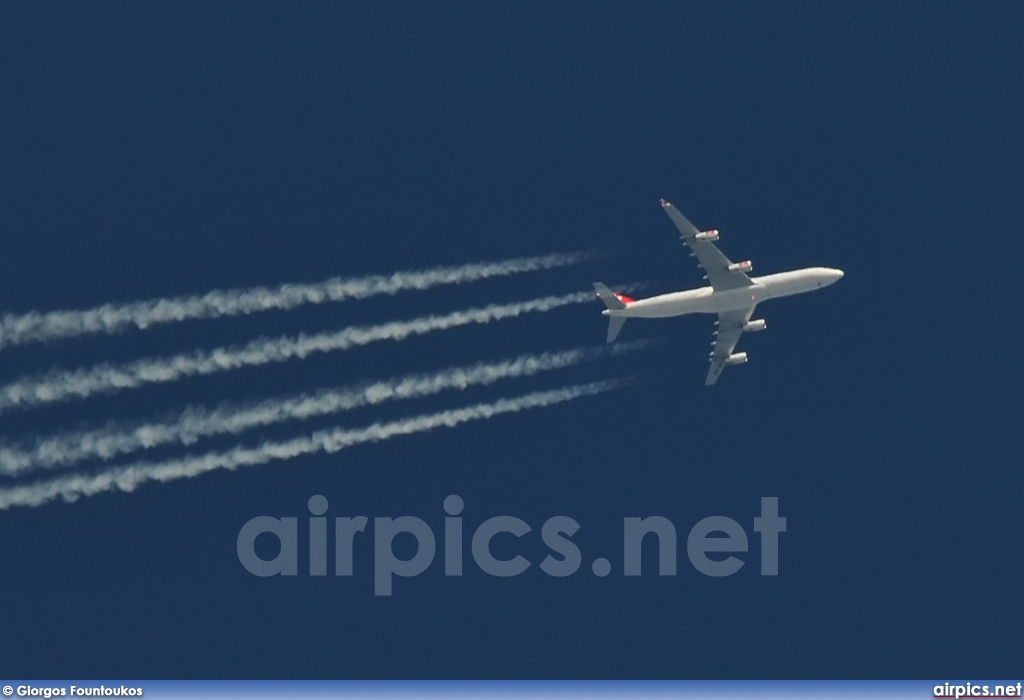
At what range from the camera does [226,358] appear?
73.9 m

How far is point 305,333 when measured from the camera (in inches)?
3019

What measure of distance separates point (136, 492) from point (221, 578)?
588 centimetres

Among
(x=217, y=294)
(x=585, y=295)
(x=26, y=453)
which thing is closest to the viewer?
(x=26, y=453)

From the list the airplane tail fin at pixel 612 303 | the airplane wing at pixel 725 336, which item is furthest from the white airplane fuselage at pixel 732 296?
the airplane wing at pixel 725 336

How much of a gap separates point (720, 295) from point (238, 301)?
2249 centimetres

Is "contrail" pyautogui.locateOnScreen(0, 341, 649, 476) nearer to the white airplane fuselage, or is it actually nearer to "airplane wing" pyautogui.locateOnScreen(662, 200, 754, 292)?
the white airplane fuselage

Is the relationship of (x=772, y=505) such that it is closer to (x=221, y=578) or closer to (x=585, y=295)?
(x=585, y=295)

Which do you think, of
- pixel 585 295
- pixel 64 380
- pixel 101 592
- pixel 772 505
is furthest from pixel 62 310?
pixel 772 505

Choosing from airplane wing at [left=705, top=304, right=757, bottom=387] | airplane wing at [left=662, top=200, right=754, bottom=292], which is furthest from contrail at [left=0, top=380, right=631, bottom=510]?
airplane wing at [left=662, top=200, right=754, bottom=292]

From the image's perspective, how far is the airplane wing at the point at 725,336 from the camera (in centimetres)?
8156

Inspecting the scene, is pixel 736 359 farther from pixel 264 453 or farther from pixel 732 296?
pixel 264 453

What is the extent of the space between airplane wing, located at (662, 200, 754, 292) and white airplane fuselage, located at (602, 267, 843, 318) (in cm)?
45

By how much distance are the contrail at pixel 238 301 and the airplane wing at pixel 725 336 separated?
7.29 metres

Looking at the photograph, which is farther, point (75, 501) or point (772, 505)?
point (772, 505)
